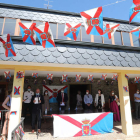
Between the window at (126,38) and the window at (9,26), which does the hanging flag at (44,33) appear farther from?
the window at (126,38)

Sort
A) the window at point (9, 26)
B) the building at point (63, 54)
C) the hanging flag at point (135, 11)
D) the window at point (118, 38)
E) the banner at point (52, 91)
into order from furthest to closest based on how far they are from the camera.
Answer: the banner at point (52, 91)
the window at point (118, 38)
the window at point (9, 26)
the building at point (63, 54)
the hanging flag at point (135, 11)

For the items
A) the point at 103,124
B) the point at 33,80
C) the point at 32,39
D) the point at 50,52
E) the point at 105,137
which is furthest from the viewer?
the point at 33,80

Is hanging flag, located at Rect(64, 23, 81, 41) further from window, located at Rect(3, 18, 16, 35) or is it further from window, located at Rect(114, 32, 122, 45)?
window, located at Rect(114, 32, 122, 45)

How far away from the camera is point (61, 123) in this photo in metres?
4.52

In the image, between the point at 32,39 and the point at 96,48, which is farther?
the point at 96,48

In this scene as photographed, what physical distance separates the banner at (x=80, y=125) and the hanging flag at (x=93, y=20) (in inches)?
139

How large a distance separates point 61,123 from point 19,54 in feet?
10.5

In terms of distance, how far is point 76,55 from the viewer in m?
4.28

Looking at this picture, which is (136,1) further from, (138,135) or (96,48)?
(138,135)

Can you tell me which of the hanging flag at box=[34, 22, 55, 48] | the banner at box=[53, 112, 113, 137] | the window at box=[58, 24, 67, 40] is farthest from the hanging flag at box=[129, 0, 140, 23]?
the banner at box=[53, 112, 113, 137]

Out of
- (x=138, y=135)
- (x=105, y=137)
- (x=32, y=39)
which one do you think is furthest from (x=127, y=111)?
(x=32, y=39)

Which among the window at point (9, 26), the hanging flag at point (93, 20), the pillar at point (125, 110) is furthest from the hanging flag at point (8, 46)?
the pillar at point (125, 110)

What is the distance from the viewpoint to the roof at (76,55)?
12.9 ft

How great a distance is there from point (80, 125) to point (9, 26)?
5370 mm
